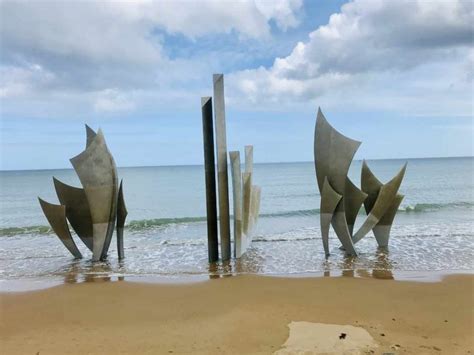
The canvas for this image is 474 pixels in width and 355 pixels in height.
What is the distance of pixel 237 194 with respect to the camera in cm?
877

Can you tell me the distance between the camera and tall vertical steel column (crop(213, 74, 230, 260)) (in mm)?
8375

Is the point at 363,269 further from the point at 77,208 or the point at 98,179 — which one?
the point at 77,208

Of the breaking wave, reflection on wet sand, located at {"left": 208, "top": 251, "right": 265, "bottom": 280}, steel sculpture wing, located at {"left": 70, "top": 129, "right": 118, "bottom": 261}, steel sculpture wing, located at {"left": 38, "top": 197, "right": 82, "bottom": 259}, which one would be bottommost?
reflection on wet sand, located at {"left": 208, "top": 251, "right": 265, "bottom": 280}

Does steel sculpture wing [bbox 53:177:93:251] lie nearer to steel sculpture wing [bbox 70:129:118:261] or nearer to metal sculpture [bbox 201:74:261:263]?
steel sculpture wing [bbox 70:129:118:261]

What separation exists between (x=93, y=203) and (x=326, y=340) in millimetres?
5959

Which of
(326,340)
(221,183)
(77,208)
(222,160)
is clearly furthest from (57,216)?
(326,340)

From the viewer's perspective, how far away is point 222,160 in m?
8.53

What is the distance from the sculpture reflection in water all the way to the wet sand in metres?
1.77

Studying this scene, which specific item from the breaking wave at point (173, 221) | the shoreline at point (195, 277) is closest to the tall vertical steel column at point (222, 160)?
the shoreline at point (195, 277)

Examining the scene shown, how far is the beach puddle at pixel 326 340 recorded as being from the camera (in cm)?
404

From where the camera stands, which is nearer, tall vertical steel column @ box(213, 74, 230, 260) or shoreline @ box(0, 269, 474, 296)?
shoreline @ box(0, 269, 474, 296)

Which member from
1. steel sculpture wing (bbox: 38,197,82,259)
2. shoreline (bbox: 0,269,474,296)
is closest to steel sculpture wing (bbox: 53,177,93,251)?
steel sculpture wing (bbox: 38,197,82,259)

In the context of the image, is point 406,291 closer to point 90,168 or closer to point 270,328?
point 270,328

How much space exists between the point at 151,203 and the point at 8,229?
960 centimetres
